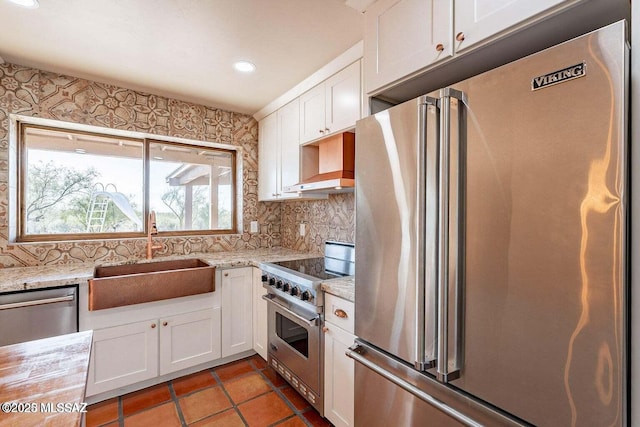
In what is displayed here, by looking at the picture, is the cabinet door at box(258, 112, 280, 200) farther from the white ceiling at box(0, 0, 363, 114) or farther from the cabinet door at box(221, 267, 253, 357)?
the cabinet door at box(221, 267, 253, 357)

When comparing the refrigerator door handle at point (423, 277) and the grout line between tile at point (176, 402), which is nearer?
the refrigerator door handle at point (423, 277)

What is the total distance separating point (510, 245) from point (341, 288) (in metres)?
0.98

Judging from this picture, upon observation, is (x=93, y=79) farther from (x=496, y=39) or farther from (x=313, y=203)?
(x=496, y=39)

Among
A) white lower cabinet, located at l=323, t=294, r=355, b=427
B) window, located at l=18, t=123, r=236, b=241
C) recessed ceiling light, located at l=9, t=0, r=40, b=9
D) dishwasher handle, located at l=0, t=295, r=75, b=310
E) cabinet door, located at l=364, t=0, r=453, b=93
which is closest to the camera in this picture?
cabinet door, located at l=364, t=0, r=453, b=93

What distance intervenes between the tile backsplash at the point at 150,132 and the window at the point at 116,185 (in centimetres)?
15

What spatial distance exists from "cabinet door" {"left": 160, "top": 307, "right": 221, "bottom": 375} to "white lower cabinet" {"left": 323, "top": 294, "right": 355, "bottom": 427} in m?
1.13

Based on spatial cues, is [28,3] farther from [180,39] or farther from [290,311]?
[290,311]

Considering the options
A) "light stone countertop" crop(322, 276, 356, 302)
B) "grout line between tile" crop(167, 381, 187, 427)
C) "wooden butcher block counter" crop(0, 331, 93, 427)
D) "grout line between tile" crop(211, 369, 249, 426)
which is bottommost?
"grout line between tile" crop(167, 381, 187, 427)

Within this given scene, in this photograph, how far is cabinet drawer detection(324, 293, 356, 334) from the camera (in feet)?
5.23

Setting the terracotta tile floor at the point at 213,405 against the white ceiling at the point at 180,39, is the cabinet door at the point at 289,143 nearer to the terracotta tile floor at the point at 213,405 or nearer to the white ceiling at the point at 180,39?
the white ceiling at the point at 180,39

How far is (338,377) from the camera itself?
5.56 ft

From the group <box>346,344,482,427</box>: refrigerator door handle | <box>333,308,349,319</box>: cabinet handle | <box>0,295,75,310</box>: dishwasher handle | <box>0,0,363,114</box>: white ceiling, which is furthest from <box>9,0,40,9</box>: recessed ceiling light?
<box>346,344,482,427</box>: refrigerator door handle

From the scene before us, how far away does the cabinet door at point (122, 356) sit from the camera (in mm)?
2014

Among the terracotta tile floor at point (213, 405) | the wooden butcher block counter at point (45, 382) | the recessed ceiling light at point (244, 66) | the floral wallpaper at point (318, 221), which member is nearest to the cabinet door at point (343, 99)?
the recessed ceiling light at point (244, 66)
